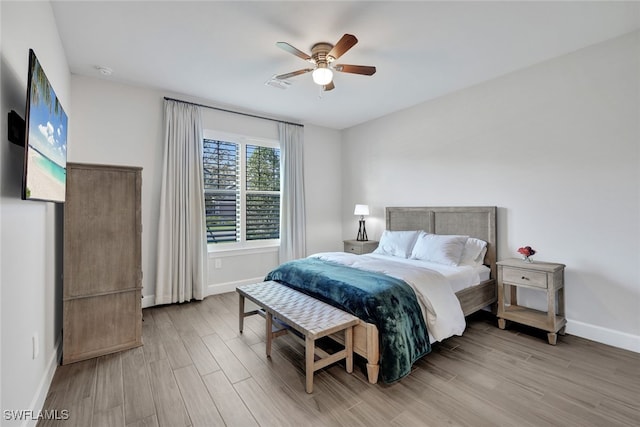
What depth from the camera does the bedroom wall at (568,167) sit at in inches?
102

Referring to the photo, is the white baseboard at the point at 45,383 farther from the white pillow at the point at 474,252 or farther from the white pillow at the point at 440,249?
the white pillow at the point at 474,252

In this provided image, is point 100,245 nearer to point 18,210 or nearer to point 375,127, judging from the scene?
point 18,210

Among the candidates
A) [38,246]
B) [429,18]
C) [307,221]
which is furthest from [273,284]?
[429,18]

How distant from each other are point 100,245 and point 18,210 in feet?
3.64

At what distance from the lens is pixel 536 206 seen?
10.3ft

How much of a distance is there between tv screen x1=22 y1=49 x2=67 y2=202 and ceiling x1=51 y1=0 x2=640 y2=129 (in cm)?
101

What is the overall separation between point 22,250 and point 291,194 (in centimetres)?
355

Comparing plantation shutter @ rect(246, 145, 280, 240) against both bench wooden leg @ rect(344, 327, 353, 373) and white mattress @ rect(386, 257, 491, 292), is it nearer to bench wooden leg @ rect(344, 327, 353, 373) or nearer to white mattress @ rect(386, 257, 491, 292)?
white mattress @ rect(386, 257, 491, 292)

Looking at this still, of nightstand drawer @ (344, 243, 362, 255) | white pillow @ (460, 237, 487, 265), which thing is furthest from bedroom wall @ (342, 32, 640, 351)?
nightstand drawer @ (344, 243, 362, 255)

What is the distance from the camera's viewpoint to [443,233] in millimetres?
3902

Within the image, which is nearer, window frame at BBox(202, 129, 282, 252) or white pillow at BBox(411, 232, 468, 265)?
white pillow at BBox(411, 232, 468, 265)

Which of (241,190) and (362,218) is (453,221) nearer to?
(362,218)

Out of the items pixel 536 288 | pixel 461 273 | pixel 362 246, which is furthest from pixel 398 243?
pixel 536 288

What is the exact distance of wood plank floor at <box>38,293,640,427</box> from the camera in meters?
1.77
